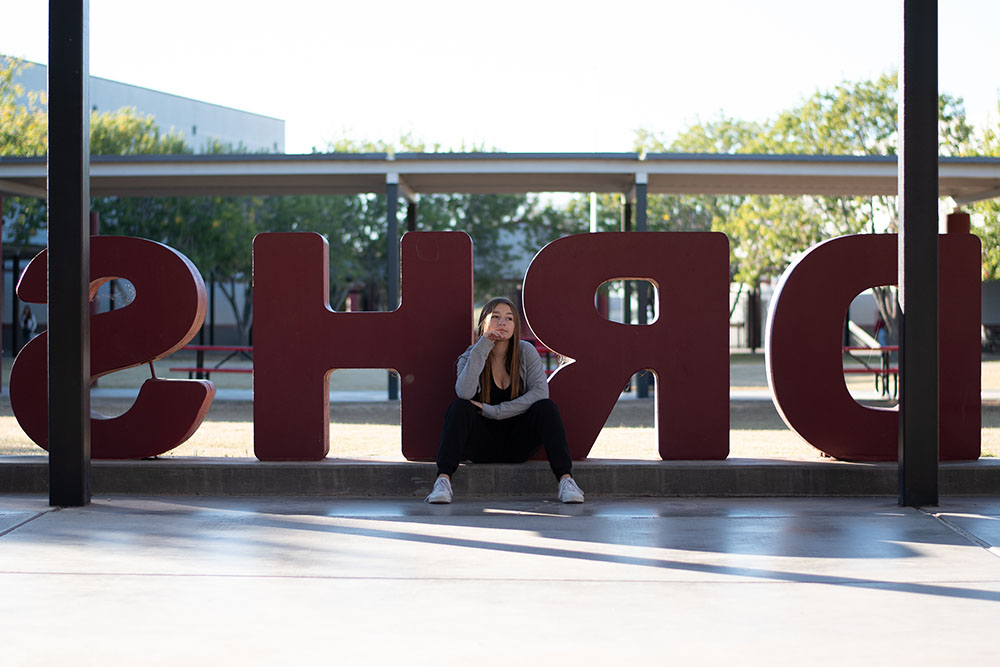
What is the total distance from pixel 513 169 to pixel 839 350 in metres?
9.49

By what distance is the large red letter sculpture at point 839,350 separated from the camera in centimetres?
682

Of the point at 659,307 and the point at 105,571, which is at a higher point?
the point at 659,307

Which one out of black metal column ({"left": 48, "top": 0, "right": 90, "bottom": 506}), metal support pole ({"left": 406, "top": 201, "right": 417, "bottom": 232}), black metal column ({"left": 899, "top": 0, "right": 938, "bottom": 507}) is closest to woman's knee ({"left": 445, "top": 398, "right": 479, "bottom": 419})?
black metal column ({"left": 48, "top": 0, "right": 90, "bottom": 506})

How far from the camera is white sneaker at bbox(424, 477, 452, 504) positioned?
20.6 feet

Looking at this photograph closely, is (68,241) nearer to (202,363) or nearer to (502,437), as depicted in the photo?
(502,437)

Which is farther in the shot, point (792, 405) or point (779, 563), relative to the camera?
point (792, 405)

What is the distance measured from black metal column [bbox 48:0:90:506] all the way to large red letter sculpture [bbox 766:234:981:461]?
4.36 meters

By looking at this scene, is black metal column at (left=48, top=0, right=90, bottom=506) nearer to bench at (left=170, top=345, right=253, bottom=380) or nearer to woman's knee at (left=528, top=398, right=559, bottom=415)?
woman's knee at (left=528, top=398, right=559, bottom=415)

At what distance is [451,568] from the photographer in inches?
181

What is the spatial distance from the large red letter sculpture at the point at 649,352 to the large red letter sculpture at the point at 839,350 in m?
0.43

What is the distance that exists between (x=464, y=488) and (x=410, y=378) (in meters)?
0.85

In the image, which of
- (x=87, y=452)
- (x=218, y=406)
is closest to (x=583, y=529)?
(x=87, y=452)

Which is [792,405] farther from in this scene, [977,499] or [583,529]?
[583,529]

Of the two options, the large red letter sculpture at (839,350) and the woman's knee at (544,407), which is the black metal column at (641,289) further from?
the woman's knee at (544,407)
